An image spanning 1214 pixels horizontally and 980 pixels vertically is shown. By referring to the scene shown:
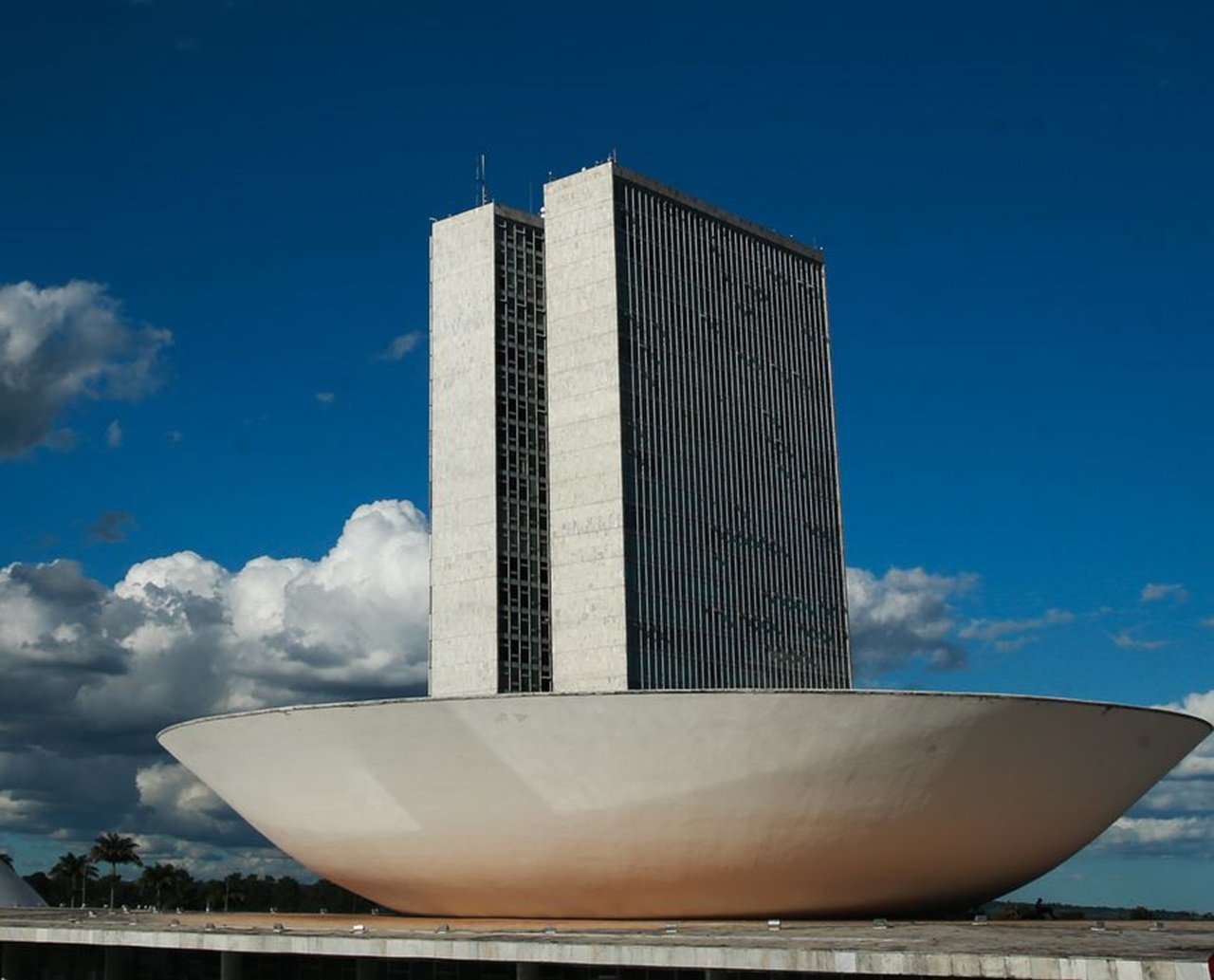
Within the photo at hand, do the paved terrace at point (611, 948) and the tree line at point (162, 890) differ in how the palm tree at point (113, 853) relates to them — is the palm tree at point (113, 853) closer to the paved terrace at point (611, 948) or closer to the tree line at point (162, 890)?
the tree line at point (162, 890)

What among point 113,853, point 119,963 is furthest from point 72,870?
point 119,963

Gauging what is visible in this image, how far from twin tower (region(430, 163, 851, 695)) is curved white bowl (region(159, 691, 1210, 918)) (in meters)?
40.4

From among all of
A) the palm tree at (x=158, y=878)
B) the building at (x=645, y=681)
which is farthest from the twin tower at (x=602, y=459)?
the palm tree at (x=158, y=878)

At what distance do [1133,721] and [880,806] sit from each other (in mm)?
7441

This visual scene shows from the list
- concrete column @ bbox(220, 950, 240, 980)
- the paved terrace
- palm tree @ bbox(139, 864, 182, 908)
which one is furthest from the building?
palm tree @ bbox(139, 864, 182, 908)

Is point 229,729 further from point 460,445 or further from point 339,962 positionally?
point 460,445

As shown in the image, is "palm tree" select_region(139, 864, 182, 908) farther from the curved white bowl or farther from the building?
the curved white bowl

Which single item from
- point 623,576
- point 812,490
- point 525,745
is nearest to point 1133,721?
point 525,745

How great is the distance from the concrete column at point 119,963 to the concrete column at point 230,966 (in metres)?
4.79

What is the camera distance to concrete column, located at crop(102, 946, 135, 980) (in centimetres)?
3934

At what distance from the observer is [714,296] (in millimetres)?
90812

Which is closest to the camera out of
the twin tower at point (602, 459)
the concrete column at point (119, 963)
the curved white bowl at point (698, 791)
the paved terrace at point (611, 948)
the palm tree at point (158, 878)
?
the paved terrace at point (611, 948)

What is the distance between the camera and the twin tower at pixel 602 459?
266ft

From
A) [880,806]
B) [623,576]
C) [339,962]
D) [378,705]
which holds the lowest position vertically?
[339,962]
